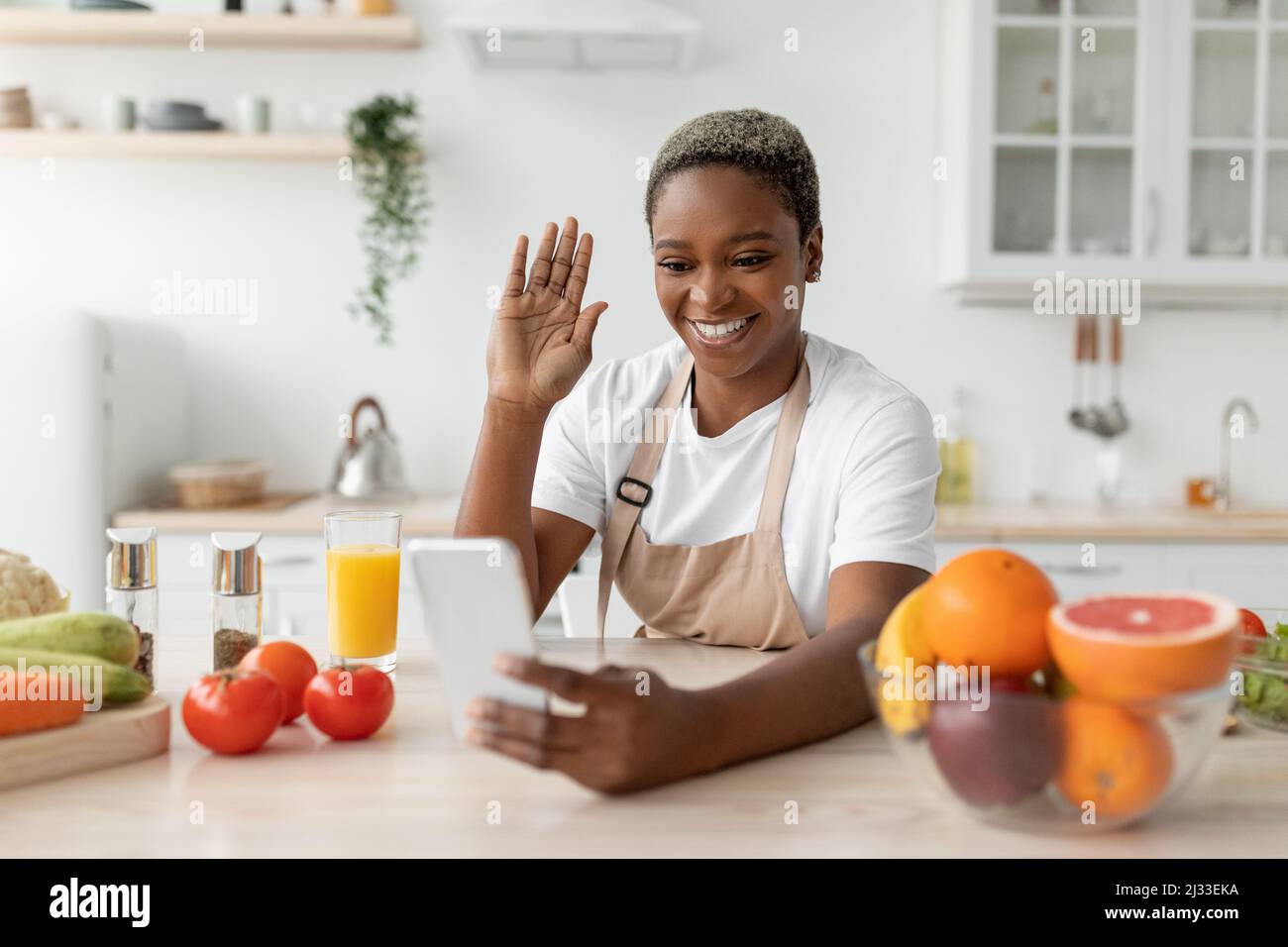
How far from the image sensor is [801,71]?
3084 mm

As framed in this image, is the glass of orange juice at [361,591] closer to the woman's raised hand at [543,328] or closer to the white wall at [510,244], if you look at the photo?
the woman's raised hand at [543,328]

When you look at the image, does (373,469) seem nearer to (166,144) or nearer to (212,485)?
(212,485)

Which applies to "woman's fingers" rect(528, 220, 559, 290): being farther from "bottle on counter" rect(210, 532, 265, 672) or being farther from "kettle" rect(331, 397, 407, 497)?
"kettle" rect(331, 397, 407, 497)

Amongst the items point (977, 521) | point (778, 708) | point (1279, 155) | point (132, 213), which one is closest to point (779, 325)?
point (778, 708)

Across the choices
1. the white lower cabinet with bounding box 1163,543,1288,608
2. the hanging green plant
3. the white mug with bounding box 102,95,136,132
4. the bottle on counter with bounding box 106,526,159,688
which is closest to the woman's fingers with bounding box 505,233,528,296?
the bottle on counter with bounding box 106,526,159,688

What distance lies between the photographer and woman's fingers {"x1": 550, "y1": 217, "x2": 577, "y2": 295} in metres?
1.49

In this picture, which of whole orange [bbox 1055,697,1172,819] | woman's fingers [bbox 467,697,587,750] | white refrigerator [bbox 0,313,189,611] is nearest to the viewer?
whole orange [bbox 1055,697,1172,819]

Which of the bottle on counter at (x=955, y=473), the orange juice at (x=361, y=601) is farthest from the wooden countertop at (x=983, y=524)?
the orange juice at (x=361, y=601)

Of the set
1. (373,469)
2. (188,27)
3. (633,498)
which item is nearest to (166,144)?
(188,27)

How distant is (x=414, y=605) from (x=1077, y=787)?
6.72ft

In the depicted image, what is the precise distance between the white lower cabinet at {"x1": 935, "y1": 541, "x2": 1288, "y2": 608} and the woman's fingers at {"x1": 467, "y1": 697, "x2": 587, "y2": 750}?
1943 millimetres

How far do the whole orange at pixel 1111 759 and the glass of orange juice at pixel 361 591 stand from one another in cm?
70

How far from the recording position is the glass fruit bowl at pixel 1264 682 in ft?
3.10
